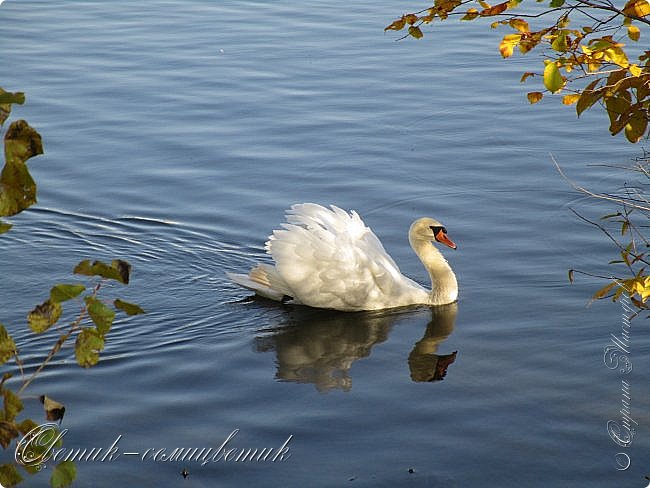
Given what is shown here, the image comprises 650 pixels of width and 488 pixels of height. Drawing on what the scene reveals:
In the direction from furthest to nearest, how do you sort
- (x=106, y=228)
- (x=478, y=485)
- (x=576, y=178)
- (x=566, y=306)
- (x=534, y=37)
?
1. (x=576, y=178)
2. (x=106, y=228)
3. (x=566, y=306)
4. (x=478, y=485)
5. (x=534, y=37)

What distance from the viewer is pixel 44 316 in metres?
3.35

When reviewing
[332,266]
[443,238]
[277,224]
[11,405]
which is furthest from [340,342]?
[11,405]

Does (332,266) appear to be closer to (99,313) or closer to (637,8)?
(637,8)

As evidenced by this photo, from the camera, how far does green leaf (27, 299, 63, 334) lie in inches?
130

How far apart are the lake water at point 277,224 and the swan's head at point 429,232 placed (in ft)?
1.40

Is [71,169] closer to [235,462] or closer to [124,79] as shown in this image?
[124,79]

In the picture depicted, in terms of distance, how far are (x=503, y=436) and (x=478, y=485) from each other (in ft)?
2.20

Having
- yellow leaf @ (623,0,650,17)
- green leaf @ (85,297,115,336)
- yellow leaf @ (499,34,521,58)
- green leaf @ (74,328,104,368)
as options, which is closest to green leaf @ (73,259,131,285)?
green leaf @ (85,297,115,336)

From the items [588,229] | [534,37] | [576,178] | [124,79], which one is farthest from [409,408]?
[124,79]

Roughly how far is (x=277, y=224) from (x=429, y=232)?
68.5 inches

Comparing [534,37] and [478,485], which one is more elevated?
[534,37]

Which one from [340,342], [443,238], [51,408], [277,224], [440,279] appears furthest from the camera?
[277,224]

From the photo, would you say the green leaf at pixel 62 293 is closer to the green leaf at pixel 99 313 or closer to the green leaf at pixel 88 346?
the green leaf at pixel 99 313

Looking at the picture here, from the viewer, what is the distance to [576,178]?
11.9 metres
